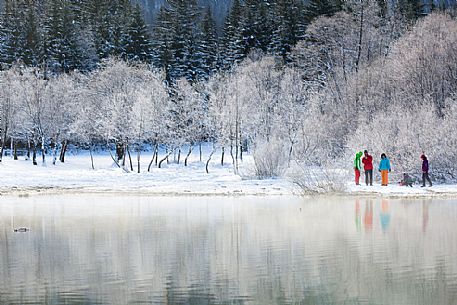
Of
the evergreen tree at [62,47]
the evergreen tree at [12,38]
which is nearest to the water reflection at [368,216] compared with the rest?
the evergreen tree at [12,38]

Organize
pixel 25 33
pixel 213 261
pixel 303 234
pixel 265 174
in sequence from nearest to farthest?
pixel 213 261 → pixel 303 234 → pixel 265 174 → pixel 25 33

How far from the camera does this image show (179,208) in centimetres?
2244

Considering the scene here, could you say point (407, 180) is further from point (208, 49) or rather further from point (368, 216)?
point (208, 49)

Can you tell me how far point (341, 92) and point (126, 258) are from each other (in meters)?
34.4

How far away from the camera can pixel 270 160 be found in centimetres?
3559

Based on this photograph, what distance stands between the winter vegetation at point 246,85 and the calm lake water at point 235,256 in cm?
876

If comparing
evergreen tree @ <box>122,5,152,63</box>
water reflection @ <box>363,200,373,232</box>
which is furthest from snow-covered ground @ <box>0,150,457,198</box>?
evergreen tree @ <box>122,5,152,63</box>

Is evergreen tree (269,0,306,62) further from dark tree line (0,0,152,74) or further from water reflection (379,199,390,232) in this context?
water reflection (379,199,390,232)

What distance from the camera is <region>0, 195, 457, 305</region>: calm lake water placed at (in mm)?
9508

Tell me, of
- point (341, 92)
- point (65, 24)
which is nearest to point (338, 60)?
point (341, 92)

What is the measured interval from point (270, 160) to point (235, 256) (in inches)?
911

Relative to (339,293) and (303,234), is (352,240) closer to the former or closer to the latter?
(303,234)

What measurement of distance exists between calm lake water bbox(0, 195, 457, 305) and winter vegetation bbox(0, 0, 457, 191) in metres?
8.76

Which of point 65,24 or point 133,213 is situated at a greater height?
point 65,24
